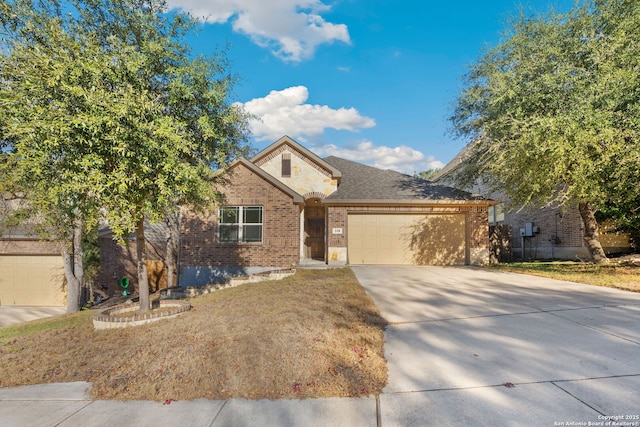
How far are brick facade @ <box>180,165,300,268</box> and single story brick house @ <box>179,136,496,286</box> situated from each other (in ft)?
0.13

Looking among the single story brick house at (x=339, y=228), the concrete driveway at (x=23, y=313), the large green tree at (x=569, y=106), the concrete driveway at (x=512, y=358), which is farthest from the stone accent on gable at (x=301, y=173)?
the concrete driveway at (x=23, y=313)

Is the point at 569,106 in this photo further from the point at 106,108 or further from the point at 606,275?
the point at 106,108

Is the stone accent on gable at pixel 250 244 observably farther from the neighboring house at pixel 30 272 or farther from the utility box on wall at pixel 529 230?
the utility box on wall at pixel 529 230

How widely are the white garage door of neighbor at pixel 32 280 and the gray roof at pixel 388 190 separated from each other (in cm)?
1262

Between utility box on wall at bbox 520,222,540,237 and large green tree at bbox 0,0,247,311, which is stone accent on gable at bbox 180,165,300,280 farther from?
utility box on wall at bbox 520,222,540,237

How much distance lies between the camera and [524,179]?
411 inches

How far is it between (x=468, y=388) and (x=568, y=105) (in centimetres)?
1048

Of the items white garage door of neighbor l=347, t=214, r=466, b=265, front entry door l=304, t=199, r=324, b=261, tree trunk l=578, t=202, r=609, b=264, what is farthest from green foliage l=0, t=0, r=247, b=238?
tree trunk l=578, t=202, r=609, b=264

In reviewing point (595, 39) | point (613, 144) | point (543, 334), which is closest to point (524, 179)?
point (613, 144)

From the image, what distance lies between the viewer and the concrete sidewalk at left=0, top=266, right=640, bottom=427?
3.00 m

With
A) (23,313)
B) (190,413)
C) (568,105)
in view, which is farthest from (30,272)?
(568,105)

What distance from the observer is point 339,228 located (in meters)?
13.5

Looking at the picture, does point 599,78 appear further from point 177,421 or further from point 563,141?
point 177,421

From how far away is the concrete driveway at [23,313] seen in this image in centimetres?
1188
